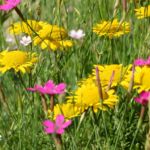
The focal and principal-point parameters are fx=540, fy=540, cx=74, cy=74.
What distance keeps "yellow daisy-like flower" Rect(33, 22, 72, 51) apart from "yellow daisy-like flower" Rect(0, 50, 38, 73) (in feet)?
0.23

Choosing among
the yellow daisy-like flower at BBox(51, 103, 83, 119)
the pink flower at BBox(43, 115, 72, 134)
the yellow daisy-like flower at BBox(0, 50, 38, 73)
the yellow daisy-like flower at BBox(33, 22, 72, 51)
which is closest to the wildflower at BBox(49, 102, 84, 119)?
the yellow daisy-like flower at BBox(51, 103, 83, 119)

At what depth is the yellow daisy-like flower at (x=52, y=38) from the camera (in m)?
1.61

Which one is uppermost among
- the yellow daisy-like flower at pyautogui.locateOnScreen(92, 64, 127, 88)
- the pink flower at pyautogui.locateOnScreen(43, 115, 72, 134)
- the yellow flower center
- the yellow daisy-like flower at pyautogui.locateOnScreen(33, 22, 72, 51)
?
the yellow daisy-like flower at pyautogui.locateOnScreen(33, 22, 72, 51)

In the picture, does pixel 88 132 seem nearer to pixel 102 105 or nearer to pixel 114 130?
pixel 114 130

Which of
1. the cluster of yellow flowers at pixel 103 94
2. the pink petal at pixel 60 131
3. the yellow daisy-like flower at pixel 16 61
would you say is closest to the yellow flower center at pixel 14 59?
the yellow daisy-like flower at pixel 16 61

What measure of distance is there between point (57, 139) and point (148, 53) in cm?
62

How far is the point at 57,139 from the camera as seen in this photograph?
3.66 feet

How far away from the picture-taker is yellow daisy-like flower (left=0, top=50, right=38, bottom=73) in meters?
1.50

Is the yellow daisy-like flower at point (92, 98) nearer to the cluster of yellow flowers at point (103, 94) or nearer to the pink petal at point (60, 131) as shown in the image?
the cluster of yellow flowers at point (103, 94)

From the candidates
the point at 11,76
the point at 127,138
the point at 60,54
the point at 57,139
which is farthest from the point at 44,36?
the point at 57,139

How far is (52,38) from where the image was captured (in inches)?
64.9

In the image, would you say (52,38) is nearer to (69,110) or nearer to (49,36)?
(49,36)

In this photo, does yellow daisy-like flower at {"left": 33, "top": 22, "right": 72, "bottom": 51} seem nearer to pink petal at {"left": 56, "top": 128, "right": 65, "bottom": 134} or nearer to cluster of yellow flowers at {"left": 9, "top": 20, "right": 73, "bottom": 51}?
cluster of yellow flowers at {"left": 9, "top": 20, "right": 73, "bottom": 51}

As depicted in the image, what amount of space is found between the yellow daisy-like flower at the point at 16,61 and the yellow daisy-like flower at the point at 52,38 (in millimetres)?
70
